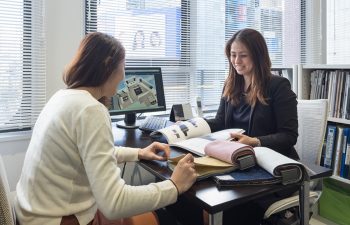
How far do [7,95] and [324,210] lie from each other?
243 centimetres

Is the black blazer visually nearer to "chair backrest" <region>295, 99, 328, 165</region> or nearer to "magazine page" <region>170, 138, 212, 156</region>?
"chair backrest" <region>295, 99, 328, 165</region>

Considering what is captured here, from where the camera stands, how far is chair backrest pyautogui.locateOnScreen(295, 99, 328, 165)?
164cm

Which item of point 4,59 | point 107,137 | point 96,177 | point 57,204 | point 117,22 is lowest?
point 57,204

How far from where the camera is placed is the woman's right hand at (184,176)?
0.91 metres

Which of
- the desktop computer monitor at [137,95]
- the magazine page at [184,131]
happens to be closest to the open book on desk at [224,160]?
the magazine page at [184,131]

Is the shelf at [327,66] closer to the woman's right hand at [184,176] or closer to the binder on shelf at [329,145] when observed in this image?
the binder on shelf at [329,145]

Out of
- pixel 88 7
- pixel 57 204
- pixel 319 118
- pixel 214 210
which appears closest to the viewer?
pixel 214 210

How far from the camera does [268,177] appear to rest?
96 cm

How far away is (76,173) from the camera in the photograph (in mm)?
913

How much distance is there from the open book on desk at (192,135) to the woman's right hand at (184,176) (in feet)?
0.70

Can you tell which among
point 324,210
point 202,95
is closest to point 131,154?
point 202,95

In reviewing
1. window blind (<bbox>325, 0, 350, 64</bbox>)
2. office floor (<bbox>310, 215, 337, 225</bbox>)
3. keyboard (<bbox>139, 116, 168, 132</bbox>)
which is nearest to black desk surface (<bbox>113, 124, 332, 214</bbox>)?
keyboard (<bbox>139, 116, 168, 132</bbox>)

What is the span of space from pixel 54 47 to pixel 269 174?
5.28 ft

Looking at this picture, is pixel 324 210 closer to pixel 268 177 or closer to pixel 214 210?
pixel 268 177
